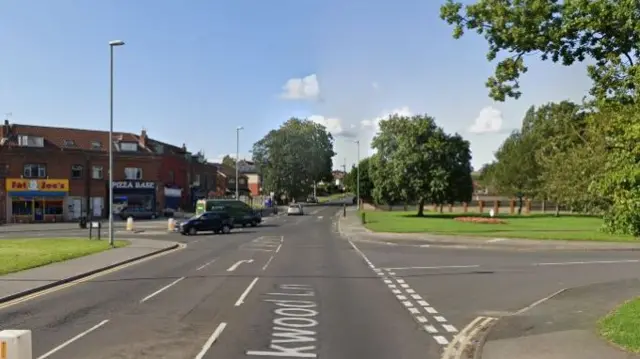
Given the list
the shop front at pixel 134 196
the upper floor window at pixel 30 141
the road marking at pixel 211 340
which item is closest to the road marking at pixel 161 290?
the road marking at pixel 211 340

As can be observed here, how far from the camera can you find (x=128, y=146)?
7525cm

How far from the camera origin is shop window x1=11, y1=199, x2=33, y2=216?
64938mm

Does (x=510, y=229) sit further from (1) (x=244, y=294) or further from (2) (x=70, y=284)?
(2) (x=70, y=284)

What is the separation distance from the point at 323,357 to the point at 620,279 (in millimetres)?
12524

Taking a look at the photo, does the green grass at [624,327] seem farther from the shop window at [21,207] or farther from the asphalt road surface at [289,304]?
the shop window at [21,207]

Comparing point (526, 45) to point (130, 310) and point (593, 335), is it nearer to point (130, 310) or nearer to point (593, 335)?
point (593, 335)

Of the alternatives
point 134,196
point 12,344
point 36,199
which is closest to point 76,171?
point 36,199

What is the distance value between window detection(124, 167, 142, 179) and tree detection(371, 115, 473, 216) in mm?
27459

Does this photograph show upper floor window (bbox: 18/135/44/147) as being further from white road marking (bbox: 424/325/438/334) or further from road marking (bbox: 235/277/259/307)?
white road marking (bbox: 424/325/438/334)

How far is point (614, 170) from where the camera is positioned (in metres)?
10.4

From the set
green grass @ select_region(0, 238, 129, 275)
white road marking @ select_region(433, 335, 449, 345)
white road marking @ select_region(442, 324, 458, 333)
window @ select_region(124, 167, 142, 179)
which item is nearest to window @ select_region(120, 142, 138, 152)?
window @ select_region(124, 167, 142, 179)

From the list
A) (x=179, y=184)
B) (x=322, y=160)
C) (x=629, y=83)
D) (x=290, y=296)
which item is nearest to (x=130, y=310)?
(x=290, y=296)

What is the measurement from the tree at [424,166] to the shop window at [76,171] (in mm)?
33186

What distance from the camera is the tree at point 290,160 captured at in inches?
4828
